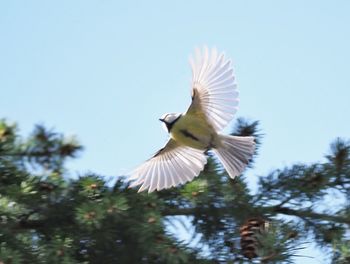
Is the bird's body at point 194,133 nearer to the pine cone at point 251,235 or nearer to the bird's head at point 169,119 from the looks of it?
the bird's head at point 169,119

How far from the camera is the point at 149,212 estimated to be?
1852 mm

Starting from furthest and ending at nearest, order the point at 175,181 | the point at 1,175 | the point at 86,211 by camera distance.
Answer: the point at 175,181, the point at 1,175, the point at 86,211

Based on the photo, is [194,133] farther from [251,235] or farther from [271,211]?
[251,235]

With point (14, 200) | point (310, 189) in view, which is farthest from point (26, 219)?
point (310, 189)

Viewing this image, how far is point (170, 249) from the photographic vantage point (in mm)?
1818

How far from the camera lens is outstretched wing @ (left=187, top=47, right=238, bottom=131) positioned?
2.30 metres

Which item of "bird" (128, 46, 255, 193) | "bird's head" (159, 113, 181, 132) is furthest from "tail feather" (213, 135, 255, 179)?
"bird's head" (159, 113, 181, 132)

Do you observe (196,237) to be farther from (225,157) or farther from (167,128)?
(167,128)

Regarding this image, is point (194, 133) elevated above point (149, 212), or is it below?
above

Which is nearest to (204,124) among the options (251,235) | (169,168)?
(169,168)

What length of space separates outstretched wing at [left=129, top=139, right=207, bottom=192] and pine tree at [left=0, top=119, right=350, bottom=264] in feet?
0.16

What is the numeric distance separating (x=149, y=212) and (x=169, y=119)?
58 centimetres

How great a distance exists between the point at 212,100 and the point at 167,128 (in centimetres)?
14

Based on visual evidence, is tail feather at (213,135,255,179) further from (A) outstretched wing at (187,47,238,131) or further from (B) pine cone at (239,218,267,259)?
(B) pine cone at (239,218,267,259)
